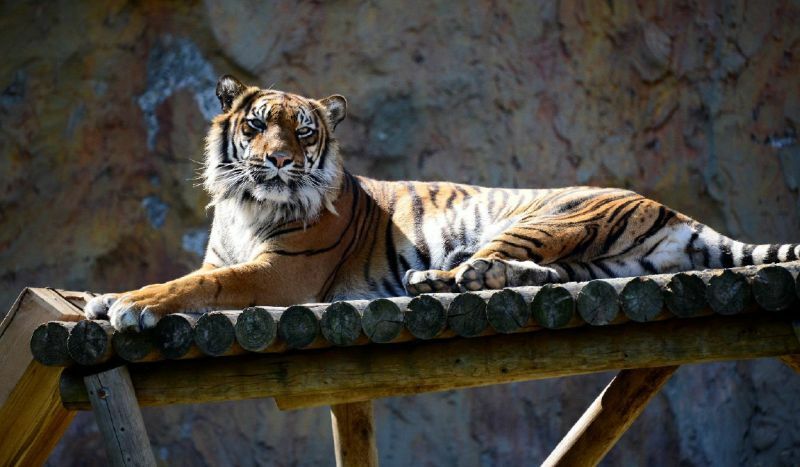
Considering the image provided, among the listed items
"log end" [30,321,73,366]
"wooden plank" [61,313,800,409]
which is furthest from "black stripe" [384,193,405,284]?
"log end" [30,321,73,366]

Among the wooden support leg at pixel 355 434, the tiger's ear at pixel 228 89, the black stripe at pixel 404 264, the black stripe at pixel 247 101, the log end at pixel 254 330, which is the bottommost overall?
the wooden support leg at pixel 355 434

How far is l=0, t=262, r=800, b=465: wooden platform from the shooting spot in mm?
2740

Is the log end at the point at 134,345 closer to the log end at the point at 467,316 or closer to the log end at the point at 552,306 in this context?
the log end at the point at 467,316

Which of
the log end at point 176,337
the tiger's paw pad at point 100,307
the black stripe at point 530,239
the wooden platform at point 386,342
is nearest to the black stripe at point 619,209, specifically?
the black stripe at point 530,239

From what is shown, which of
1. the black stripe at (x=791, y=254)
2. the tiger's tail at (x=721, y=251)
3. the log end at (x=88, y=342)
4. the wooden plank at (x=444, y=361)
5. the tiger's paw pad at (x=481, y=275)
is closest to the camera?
the log end at (x=88, y=342)

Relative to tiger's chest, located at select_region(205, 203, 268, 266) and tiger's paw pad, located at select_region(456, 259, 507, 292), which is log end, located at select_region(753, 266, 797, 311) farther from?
tiger's chest, located at select_region(205, 203, 268, 266)

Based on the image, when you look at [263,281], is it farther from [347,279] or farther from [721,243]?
[721,243]

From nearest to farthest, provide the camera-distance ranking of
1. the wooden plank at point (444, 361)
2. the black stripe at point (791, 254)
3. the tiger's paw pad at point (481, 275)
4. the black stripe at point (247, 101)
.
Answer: the wooden plank at point (444, 361)
the tiger's paw pad at point (481, 275)
the black stripe at point (791, 254)
the black stripe at point (247, 101)

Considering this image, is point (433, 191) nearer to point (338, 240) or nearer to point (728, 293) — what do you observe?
point (338, 240)

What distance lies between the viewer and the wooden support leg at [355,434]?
153 inches

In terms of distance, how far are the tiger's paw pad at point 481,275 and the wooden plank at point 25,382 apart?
1.11 m

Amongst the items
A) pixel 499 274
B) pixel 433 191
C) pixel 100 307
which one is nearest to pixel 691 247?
pixel 499 274

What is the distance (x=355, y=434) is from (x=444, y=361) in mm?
1090

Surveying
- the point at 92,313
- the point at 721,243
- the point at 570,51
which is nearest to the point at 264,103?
the point at 92,313
